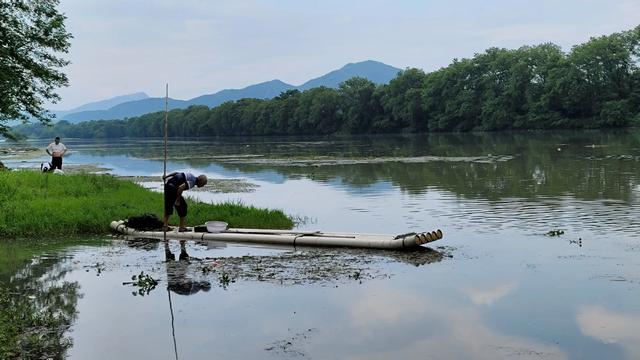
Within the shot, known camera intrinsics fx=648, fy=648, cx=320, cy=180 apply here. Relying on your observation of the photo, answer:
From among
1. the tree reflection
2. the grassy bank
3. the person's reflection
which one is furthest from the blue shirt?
the tree reflection

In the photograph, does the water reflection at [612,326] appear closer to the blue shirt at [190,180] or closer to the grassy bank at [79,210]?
the blue shirt at [190,180]

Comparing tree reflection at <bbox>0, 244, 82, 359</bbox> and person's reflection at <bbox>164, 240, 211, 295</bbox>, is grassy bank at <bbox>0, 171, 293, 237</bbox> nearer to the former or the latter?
tree reflection at <bbox>0, 244, 82, 359</bbox>

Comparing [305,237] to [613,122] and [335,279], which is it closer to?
[335,279]

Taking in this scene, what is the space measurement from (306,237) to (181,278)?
377 centimetres

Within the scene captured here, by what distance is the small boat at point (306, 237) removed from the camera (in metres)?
15.1

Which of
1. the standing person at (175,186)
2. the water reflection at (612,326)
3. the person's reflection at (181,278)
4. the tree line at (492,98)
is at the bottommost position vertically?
the person's reflection at (181,278)

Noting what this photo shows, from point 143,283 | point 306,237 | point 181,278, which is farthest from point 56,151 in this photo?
point 143,283

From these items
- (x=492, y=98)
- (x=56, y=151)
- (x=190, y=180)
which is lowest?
(x=190, y=180)

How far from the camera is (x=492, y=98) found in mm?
104438

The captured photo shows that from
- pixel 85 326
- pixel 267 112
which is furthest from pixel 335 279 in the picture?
pixel 267 112

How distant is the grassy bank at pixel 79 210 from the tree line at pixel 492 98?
78.3 metres

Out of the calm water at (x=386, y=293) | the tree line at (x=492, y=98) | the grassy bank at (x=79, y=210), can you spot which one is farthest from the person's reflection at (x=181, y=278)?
the tree line at (x=492, y=98)

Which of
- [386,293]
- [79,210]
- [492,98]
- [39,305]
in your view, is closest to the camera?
[39,305]

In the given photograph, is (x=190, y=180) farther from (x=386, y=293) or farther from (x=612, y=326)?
(x=612, y=326)
